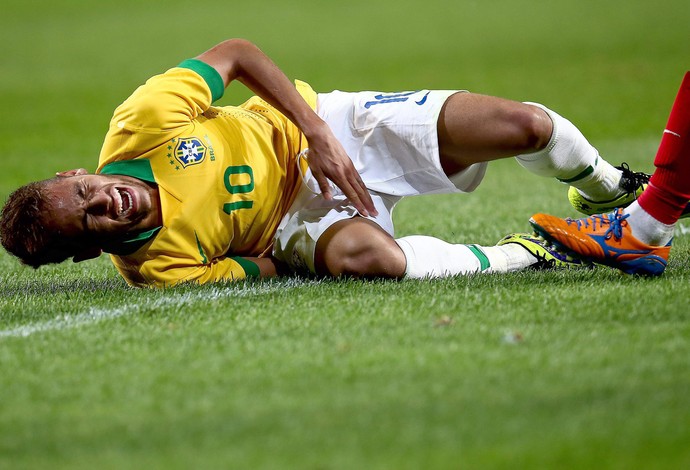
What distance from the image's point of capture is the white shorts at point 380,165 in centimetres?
363

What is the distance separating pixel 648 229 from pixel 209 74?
1.62m

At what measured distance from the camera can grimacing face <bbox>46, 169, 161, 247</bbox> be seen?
11.2 ft

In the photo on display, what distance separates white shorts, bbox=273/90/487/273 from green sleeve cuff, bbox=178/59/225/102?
0.44 meters

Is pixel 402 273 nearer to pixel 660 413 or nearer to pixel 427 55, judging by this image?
pixel 660 413

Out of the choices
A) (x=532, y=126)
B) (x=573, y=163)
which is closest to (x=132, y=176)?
(x=532, y=126)

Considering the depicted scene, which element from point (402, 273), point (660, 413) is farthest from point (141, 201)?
point (660, 413)

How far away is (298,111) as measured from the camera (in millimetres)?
3641

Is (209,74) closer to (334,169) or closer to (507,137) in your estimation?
(334,169)

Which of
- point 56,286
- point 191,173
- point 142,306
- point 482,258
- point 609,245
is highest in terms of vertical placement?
point 191,173

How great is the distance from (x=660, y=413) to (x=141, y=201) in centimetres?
194

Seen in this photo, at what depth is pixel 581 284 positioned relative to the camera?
3.38 meters

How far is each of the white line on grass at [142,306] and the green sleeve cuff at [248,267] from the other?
0.43ft

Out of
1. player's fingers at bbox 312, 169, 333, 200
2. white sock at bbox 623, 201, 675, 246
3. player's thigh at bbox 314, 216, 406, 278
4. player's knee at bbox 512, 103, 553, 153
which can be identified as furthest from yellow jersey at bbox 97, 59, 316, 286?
white sock at bbox 623, 201, 675, 246

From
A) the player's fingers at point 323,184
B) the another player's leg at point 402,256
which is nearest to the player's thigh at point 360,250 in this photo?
the another player's leg at point 402,256
